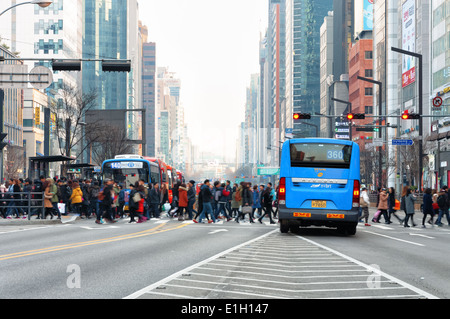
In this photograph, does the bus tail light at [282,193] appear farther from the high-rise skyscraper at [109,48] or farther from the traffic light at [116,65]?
the high-rise skyscraper at [109,48]

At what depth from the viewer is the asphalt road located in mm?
8969

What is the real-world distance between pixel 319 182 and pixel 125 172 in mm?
21282

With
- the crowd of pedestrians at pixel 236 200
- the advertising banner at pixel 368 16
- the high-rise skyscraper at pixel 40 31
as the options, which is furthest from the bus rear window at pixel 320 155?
the advertising banner at pixel 368 16

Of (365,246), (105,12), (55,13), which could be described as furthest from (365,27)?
(365,246)

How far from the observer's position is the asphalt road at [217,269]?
8.97m

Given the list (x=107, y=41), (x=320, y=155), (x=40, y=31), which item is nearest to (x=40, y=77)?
(x=320, y=155)

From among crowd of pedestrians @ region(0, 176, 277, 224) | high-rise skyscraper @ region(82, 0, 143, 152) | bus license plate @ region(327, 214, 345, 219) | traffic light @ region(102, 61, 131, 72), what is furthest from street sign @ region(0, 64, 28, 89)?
high-rise skyscraper @ region(82, 0, 143, 152)

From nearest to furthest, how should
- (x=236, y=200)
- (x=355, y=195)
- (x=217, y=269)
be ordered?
(x=217, y=269) → (x=355, y=195) → (x=236, y=200)

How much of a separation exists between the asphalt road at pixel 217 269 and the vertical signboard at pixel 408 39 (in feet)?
215

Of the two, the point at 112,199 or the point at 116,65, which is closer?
the point at 116,65

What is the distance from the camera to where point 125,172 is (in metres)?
40.9

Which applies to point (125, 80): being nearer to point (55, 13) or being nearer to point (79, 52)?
point (79, 52)

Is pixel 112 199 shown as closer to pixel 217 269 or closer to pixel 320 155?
pixel 320 155

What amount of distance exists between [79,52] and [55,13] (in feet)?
49.5
